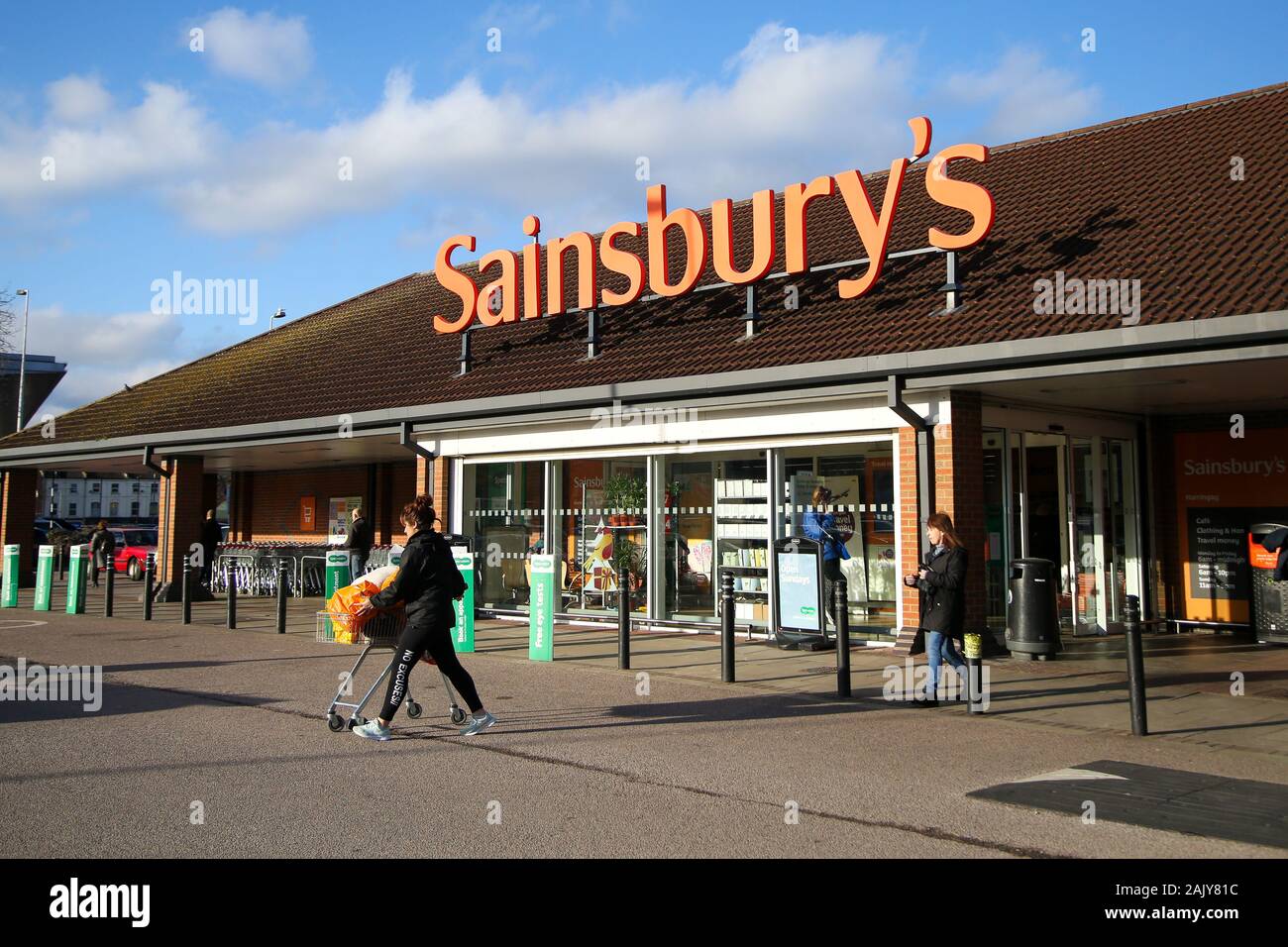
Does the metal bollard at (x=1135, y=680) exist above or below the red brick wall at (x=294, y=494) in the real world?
below

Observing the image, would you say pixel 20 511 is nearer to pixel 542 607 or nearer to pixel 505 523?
pixel 505 523

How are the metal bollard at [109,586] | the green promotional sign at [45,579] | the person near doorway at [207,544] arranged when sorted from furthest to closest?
the person near doorway at [207,544] → the green promotional sign at [45,579] → the metal bollard at [109,586]

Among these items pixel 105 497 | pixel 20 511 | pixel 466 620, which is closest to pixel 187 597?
pixel 466 620

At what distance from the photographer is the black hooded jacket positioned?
26.9ft

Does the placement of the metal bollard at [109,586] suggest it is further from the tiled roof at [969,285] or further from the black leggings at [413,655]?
the black leggings at [413,655]

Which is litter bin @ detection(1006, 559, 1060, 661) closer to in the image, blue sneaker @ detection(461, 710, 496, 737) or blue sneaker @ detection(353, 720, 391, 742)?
blue sneaker @ detection(461, 710, 496, 737)

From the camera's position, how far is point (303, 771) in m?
7.19

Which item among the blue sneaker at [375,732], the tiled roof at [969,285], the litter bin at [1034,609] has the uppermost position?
the tiled roof at [969,285]

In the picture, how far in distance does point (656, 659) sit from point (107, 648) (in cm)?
A: 708

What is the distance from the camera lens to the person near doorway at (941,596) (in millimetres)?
9539

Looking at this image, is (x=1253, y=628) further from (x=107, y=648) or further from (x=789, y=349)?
(x=107, y=648)

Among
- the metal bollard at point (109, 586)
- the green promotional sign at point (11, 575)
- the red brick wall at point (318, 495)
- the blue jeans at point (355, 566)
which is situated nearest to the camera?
the metal bollard at point (109, 586)

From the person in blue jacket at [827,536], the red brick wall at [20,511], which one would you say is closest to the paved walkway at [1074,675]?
the person in blue jacket at [827,536]

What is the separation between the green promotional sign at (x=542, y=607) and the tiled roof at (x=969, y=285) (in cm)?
338
